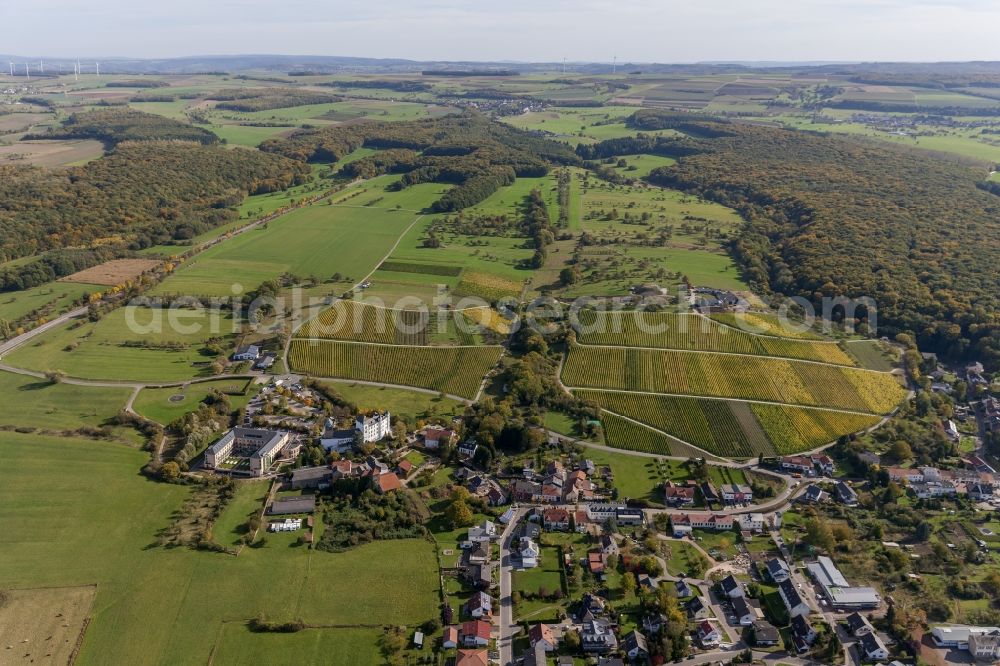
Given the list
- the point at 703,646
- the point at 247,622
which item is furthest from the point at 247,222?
the point at 703,646

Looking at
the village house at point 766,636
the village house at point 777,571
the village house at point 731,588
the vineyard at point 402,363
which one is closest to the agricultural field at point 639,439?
the village house at point 777,571

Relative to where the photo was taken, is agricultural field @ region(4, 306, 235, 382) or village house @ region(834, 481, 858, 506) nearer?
village house @ region(834, 481, 858, 506)

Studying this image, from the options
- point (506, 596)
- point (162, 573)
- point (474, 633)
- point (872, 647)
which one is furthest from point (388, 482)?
point (872, 647)

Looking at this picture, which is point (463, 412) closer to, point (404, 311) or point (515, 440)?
point (515, 440)

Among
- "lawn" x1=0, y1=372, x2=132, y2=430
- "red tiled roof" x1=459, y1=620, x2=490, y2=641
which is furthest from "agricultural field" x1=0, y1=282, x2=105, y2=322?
"red tiled roof" x1=459, y1=620, x2=490, y2=641

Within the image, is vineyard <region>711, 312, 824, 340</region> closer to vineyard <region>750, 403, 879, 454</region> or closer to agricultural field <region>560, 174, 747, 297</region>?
agricultural field <region>560, 174, 747, 297</region>

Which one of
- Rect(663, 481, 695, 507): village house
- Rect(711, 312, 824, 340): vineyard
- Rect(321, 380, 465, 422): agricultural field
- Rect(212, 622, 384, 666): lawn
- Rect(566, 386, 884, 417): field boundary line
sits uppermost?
Rect(711, 312, 824, 340): vineyard

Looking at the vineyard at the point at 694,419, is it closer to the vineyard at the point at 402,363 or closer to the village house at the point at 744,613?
the vineyard at the point at 402,363
